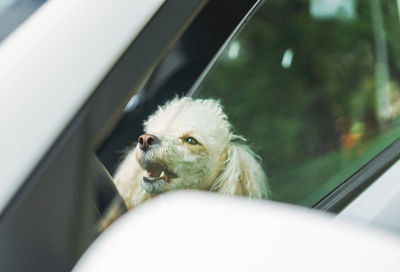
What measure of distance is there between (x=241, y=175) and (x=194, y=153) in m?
0.15

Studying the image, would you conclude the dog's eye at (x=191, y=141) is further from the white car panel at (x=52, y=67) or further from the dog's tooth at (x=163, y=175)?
the white car panel at (x=52, y=67)

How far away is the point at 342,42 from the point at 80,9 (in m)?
1.05

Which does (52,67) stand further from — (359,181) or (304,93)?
(359,181)

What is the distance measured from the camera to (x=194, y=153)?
1267 mm

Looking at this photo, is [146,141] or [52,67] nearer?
[52,67]

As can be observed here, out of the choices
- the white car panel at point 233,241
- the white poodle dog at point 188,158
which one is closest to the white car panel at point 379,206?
the white poodle dog at point 188,158

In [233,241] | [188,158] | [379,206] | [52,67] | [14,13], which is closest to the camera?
[233,241]

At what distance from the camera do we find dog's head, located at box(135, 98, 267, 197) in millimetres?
1198

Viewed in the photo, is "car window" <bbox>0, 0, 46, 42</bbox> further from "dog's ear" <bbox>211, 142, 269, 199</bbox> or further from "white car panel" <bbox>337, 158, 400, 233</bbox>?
"white car panel" <bbox>337, 158, 400, 233</bbox>

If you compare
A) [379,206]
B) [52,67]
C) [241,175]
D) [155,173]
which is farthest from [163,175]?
[379,206]

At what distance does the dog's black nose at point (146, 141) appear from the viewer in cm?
118

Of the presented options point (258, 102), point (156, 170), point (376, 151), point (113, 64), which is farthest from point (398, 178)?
point (113, 64)

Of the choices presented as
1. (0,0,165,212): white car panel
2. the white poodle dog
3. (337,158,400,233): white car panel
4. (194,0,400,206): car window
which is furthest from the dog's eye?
(337,158,400,233): white car panel

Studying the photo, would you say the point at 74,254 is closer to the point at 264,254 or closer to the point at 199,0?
the point at 264,254
